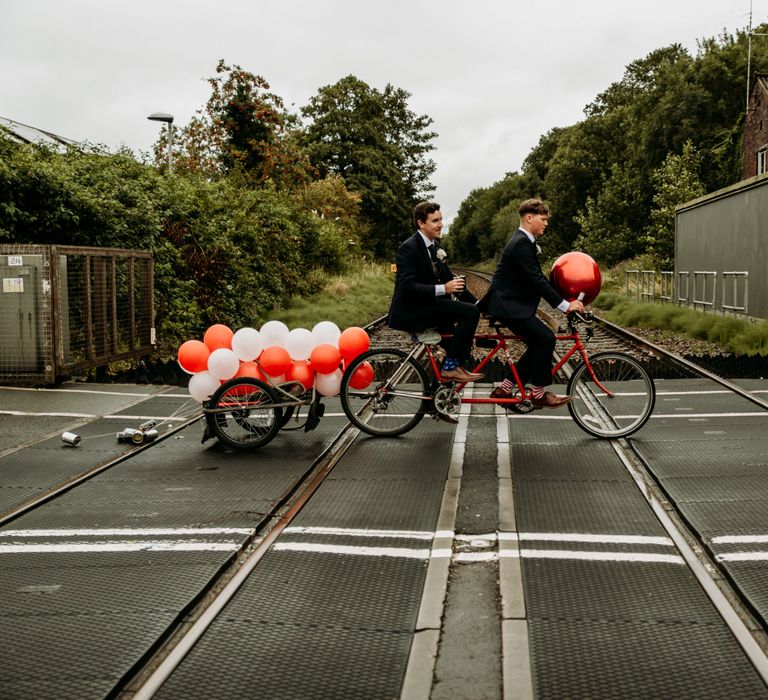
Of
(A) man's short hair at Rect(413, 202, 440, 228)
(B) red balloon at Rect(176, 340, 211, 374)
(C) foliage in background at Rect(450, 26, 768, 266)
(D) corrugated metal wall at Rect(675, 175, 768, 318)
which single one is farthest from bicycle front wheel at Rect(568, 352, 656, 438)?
(C) foliage in background at Rect(450, 26, 768, 266)

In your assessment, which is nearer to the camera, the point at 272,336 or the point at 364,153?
the point at 272,336

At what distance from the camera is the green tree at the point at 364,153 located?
68.2m

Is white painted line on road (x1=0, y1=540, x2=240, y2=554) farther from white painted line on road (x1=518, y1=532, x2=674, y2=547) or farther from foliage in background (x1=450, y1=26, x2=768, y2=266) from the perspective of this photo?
foliage in background (x1=450, y1=26, x2=768, y2=266)

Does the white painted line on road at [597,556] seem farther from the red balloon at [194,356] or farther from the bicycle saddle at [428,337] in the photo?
the red balloon at [194,356]

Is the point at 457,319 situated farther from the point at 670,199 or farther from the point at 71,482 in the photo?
the point at 670,199

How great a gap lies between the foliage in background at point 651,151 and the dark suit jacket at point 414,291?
32.9 metres

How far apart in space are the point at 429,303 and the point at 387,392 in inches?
33.3

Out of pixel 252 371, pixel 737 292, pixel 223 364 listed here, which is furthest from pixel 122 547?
pixel 737 292

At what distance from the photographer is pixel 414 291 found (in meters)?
8.41

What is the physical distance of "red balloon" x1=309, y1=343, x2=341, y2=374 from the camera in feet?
28.0

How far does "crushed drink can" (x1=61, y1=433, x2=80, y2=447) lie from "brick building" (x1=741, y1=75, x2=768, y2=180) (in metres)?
44.4

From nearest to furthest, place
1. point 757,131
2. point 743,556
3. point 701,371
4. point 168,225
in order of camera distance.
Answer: point 743,556
point 701,371
point 168,225
point 757,131

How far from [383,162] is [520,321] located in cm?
6251

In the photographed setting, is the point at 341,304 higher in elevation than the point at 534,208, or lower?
lower
